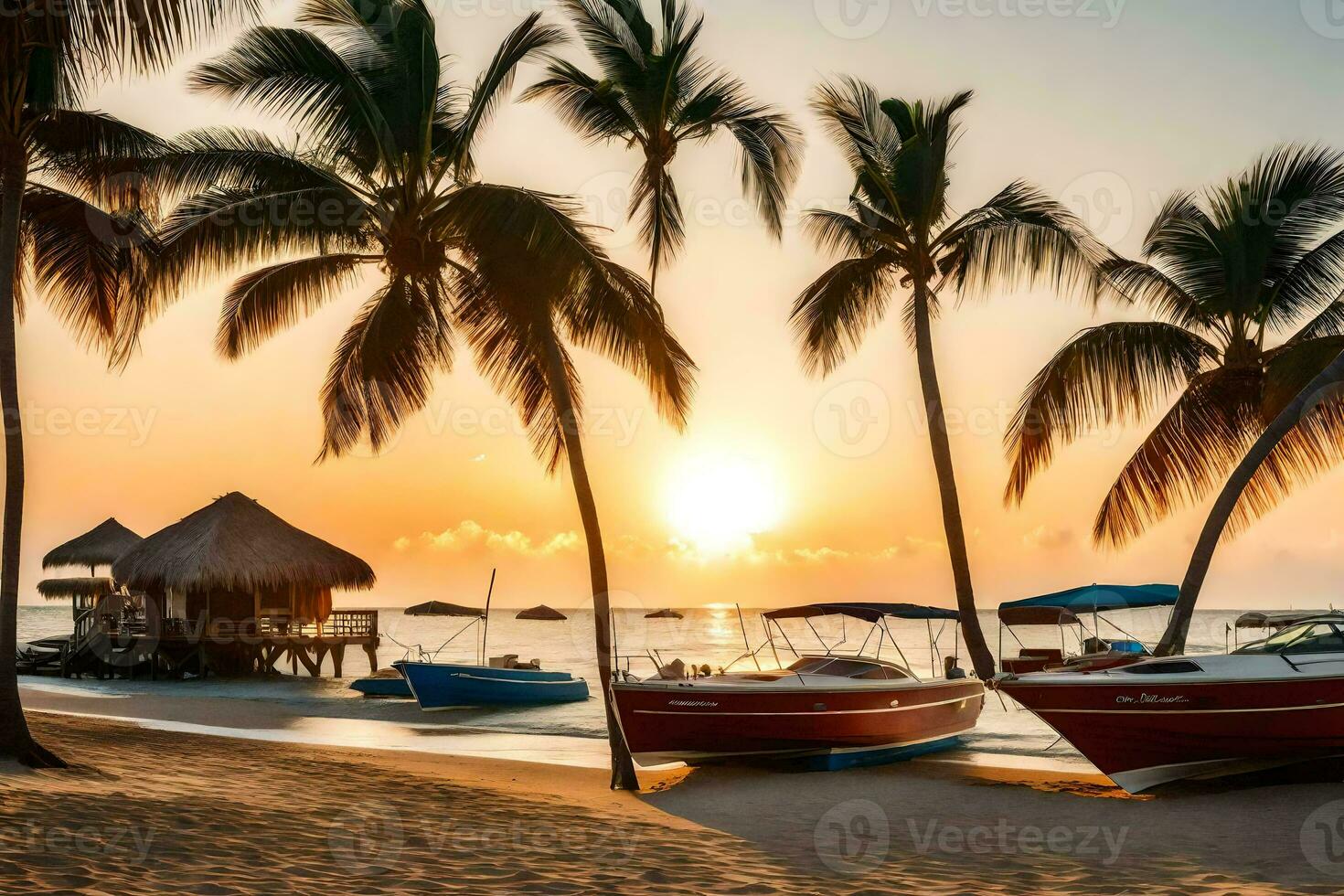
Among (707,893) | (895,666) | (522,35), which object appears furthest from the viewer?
(895,666)

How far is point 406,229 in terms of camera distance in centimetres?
1340

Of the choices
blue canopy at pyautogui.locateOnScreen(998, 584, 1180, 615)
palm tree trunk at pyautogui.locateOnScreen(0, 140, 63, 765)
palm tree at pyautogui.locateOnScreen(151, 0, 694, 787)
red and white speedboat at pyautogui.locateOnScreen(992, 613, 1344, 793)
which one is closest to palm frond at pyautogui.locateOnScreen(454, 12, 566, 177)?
palm tree at pyautogui.locateOnScreen(151, 0, 694, 787)

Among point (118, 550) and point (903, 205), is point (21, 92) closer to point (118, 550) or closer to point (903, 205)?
point (903, 205)

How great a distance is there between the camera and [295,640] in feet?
117

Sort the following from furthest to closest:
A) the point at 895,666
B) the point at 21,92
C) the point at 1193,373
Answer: the point at 1193,373, the point at 895,666, the point at 21,92

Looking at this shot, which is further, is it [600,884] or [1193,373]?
[1193,373]

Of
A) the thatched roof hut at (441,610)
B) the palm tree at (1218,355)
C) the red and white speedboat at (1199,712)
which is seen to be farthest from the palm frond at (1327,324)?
the thatched roof hut at (441,610)

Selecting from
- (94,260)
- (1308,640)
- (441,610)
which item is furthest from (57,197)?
(441,610)

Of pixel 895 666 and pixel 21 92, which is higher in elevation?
pixel 21 92

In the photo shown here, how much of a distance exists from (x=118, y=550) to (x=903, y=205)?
3445 centimetres

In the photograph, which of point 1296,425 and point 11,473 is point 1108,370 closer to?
point 1296,425

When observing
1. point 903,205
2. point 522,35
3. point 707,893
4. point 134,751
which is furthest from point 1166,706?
point 134,751

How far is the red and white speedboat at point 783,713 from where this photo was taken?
14328mm

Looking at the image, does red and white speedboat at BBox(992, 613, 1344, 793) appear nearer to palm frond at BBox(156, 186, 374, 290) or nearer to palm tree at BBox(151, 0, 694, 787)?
palm tree at BBox(151, 0, 694, 787)
